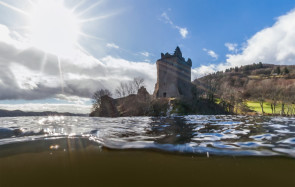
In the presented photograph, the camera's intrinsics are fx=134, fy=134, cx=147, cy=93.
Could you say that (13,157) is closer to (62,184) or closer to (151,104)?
(62,184)

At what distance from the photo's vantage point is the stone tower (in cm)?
5538

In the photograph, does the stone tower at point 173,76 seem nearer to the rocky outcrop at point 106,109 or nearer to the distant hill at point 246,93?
the distant hill at point 246,93

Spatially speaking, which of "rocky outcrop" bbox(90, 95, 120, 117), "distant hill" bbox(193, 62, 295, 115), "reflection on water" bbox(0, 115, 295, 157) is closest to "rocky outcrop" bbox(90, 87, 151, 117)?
"rocky outcrop" bbox(90, 95, 120, 117)

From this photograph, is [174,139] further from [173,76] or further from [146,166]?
[173,76]

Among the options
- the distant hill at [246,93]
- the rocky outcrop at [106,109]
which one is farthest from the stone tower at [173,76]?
the rocky outcrop at [106,109]

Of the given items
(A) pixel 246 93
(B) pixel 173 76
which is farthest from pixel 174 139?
(A) pixel 246 93

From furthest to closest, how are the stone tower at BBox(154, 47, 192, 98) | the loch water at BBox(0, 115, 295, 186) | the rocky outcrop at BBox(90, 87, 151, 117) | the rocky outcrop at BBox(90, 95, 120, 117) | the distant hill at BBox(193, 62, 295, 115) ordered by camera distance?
the stone tower at BBox(154, 47, 192, 98)
the rocky outcrop at BBox(90, 95, 120, 117)
the distant hill at BBox(193, 62, 295, 115)
the rocky outcrop at BBox(90, 87, 151, 117)
the loch water at BBox(0, 115, 295, 186)

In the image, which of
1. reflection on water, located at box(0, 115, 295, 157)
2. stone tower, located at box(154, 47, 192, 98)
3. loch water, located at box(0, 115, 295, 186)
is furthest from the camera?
stone tower, located at box(154, 47, 192, 98)

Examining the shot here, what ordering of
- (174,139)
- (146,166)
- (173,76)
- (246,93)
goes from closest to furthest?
(146,166)
(174,139)
(173,76)
(246,93)

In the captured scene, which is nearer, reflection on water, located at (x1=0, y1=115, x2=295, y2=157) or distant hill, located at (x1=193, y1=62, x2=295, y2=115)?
reflection on water, located at (x1=0, y1=115, x2=295, y2=157)

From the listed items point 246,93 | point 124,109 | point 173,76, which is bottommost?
point 124,109

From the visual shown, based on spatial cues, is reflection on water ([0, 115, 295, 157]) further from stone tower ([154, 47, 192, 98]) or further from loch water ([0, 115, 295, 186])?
stone tower ([154, 47, 192, 98])

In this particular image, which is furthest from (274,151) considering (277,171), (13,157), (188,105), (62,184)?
(188,105)

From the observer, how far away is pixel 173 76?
55844 millimetres
